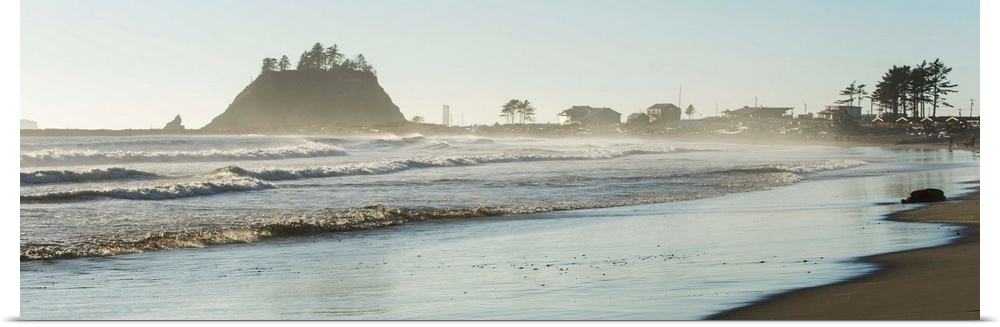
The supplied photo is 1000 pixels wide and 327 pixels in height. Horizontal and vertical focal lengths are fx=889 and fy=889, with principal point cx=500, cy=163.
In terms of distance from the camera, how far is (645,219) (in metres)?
10.6

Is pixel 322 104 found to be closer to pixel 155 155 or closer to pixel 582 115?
pixel 582 115

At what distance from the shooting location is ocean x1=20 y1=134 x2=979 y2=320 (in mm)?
5637

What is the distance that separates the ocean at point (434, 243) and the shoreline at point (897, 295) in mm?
188

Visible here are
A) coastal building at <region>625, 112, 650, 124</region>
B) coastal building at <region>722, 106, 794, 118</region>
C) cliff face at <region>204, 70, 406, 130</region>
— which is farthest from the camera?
cliff face at <region>204, 70, 406, 130</region>

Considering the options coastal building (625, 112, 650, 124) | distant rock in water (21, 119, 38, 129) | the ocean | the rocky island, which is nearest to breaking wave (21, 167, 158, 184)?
the ocean

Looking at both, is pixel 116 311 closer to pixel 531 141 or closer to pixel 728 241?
pixel 728 241

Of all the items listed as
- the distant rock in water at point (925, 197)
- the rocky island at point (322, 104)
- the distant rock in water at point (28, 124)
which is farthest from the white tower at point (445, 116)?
the rocky island at point (322, 104)

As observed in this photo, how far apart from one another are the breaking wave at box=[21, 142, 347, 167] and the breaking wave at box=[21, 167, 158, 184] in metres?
0.25

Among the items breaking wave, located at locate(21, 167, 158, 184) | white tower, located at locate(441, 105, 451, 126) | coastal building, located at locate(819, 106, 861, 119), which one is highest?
coastal building, located at locate(819, 106, 861, 119)

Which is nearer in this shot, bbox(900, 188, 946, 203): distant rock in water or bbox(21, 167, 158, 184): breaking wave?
bbox(900, 188, 946, 203): distant rock in water

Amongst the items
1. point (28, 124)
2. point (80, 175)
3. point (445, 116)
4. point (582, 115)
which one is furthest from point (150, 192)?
point (582, 115)

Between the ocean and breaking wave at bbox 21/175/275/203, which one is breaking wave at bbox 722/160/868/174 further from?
breaking wave at bbox 21/175/275/203

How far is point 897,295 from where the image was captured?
17.7 feet
